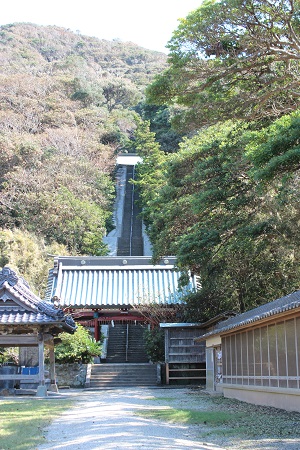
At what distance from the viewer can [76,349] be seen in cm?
2495

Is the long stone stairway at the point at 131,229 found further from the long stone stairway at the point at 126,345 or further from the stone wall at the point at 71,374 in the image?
the stone wall at the point at 71,374

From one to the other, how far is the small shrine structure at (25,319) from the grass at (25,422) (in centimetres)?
278

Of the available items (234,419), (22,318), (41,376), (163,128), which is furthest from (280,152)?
(163,128)

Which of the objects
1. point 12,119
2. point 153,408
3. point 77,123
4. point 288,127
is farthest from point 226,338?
point 77,123

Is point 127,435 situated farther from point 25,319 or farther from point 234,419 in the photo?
point 25,319

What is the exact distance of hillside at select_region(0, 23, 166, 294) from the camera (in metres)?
39.3

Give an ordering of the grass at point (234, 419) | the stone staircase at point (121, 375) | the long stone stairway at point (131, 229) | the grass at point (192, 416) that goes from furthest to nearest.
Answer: the long stone stairway at point (131, 229) → the stone staircase at point (121, 375) → the grass at point (192, 416) → the grass at point (234, 419)

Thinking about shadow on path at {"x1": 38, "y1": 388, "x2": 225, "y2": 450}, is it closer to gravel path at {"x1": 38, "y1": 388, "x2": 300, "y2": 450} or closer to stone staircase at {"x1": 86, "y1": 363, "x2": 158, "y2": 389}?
gravel path at {"x1": 38, "y1": 388, "x2": 300, "y2": 450}

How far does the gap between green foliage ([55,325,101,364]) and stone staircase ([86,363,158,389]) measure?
590mm

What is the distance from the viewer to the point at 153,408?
1353 cm

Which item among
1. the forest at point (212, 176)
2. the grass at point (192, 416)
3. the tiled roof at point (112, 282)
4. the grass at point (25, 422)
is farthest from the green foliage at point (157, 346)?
the grass at point (192, 416)

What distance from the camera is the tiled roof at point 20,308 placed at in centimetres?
1734

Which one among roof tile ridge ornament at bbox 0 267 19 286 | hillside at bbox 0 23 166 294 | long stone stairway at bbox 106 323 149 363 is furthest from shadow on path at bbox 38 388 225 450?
hillside at bbox 0 23 166 294

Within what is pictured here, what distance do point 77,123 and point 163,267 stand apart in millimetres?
30442
